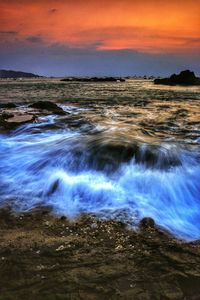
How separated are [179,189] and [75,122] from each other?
7.89 m

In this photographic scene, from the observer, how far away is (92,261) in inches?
158

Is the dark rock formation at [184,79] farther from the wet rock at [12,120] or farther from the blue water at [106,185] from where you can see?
the blue water at [106,185]

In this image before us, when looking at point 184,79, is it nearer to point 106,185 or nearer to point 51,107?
point 51,107

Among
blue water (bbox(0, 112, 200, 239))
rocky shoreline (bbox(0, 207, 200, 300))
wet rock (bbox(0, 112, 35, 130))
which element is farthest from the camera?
wet rock (bbox(0, 112, 35, 130))

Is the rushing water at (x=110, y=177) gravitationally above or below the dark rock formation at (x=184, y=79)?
below

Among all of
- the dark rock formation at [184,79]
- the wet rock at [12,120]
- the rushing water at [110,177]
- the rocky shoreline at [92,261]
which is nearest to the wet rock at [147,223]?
the rocky shoreline at [92,261]

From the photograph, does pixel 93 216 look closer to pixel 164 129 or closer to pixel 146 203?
pixel 146 203

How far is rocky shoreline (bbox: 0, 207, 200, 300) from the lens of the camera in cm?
347

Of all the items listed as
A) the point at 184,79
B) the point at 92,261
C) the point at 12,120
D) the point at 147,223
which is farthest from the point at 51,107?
the point at 184,79

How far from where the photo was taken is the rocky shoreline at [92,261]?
11.4 ft

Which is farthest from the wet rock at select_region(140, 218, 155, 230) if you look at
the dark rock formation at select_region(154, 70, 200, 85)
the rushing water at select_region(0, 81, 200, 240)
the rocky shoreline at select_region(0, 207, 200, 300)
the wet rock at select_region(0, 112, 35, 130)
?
the dark rock formation at select_region(154, 70, 200, 85)

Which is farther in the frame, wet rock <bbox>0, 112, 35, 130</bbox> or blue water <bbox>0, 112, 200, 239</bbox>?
wet rock <bbox>0, 112, 35, 130</bbox>

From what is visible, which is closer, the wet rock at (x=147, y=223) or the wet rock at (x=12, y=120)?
the wet rock at (x=147, y=223)

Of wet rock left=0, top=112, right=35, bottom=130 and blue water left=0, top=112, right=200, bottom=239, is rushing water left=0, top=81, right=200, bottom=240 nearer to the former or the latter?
blue water left=0, top=112, right=200, bottom=239
